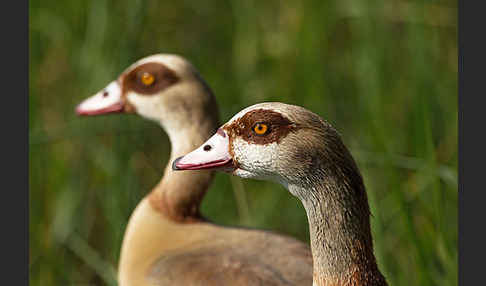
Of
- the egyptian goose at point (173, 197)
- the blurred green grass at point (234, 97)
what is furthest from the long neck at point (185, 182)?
the blurred green grass at point (234, 97)

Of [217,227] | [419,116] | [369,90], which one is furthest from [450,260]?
[369,90]

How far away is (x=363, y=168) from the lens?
325 cm

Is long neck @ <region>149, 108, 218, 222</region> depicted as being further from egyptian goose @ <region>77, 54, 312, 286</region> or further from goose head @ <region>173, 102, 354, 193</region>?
goose head @ <region>173, 102, 354, 193</region>

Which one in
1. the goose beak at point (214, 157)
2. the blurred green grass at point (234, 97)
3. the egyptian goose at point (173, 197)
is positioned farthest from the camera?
the blurred green grass at point (234, 97)

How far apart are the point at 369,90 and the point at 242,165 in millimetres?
1937

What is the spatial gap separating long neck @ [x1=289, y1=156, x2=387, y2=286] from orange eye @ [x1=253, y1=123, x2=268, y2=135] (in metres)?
0.18

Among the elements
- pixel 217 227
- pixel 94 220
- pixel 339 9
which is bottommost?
pixel 94 220

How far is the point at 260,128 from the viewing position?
2.09m

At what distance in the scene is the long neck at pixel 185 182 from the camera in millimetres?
2945

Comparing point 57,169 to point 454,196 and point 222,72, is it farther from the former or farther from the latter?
point 454,196

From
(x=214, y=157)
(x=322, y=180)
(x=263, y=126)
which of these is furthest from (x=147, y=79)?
(x=322, y=180)

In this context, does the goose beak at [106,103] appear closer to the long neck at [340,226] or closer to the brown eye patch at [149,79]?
the brown eye patch at [149,79]

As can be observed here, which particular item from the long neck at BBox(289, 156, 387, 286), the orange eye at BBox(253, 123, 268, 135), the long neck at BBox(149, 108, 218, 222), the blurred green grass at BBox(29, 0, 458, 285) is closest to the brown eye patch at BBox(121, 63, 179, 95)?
the long neck at BBox(149, 108, 218, 222)

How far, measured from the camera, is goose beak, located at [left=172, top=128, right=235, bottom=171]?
7.08 feet
